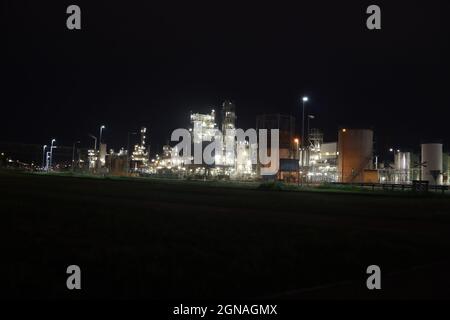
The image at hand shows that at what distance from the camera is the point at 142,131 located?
148 metres

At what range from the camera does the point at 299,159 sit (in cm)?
7631

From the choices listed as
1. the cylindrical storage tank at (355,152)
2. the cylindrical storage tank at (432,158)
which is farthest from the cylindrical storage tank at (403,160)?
the cylindrical storage tank at (355,152)

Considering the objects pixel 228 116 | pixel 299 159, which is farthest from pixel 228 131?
pixel 299 159

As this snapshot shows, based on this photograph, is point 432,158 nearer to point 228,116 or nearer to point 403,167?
point 403,167

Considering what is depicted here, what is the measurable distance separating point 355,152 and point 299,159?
9.83 meters

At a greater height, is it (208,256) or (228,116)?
(228,116)

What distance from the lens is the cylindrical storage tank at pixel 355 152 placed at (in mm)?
71688

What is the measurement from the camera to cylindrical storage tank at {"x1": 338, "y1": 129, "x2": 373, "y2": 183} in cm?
7169

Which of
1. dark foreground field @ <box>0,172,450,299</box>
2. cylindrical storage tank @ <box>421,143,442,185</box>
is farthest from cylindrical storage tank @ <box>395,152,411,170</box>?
dark foreground field @ <box>0,172,450,299</box>

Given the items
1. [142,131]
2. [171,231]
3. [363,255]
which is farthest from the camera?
[142,131]

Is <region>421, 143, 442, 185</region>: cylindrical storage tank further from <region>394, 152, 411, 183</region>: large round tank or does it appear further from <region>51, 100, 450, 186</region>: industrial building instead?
<region>394, 152, 411, 183</region>: large round tank

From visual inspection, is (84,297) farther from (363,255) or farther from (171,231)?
(363,255)

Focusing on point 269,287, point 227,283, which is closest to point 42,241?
point 227,283
